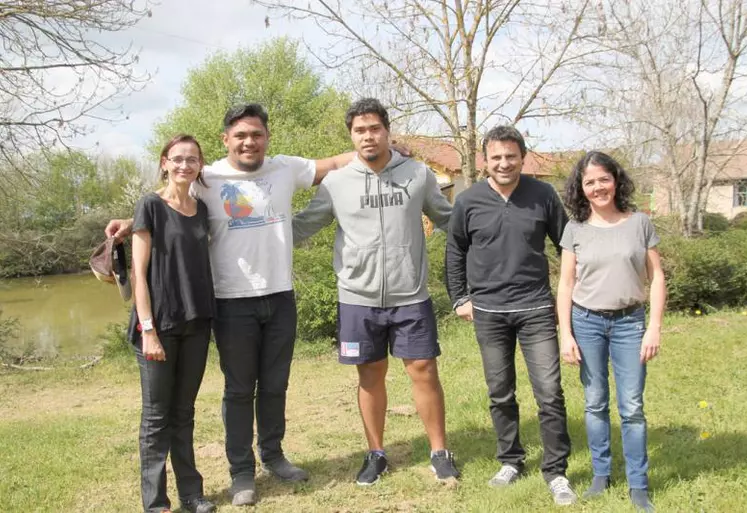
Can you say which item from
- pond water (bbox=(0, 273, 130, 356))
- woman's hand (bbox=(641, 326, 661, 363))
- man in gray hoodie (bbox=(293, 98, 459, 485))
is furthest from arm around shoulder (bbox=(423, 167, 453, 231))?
pond water (bbox=(0, 273, 130, 356))

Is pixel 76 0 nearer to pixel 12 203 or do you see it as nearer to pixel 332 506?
pixel 12 203

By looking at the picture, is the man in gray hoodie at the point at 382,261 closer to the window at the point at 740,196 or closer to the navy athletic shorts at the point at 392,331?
the navy athletic shorts at the point at 392,331

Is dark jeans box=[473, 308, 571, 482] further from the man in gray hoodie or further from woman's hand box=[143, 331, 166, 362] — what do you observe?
woman's hand box=[143, 331, 166, 362]

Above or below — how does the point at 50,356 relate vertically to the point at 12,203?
below

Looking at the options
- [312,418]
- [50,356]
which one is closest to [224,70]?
[50,356]

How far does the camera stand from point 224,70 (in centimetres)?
3309

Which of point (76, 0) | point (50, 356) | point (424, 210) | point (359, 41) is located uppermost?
point (76, 0)

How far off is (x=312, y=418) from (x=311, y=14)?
17.5 feet

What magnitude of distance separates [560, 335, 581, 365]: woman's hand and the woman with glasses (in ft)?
6.38

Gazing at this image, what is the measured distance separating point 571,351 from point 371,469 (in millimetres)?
1524

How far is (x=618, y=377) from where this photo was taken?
3332 millimetres

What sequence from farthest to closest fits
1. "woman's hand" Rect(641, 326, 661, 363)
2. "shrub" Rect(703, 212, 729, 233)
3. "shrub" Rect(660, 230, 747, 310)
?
1. "shrub" Rect(703, 212, 729, 233)
2. "shrub" Rect(660, 230, 747, 310)
3. "woman's hand" Rect(641, 326, 661, 363)

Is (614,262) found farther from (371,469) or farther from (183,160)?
(183,160)

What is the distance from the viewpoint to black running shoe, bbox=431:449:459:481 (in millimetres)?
4008
